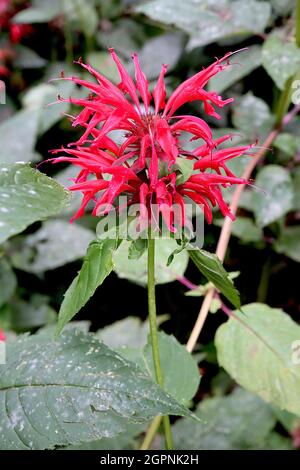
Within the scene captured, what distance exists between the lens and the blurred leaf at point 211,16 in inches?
56.2

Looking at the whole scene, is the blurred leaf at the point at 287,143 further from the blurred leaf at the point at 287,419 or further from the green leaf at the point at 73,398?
A: the green leaf at the point at 73,398

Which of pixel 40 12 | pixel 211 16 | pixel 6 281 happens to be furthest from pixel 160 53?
pixel 6 281

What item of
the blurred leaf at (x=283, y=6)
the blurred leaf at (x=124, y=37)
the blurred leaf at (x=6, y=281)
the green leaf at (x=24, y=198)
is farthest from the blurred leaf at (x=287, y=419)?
the blurred leaf at (x=124, y=37)

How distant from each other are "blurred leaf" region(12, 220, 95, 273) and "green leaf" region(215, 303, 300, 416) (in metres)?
0.59

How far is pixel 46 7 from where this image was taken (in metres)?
1.97

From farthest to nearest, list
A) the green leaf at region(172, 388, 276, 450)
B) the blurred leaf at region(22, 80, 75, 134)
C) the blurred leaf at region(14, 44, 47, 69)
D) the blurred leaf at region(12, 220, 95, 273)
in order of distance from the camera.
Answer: the blurred leaf at region(14, 44, 47, 69)
the blurred leaf at region(22, 80, 75, 134)
the blurred leaf at region(12, 220, 95, 273)
the green leaf at region(172, 388, 276, 450)

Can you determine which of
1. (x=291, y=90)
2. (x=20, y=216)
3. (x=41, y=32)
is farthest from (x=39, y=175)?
(x=41, y=32)

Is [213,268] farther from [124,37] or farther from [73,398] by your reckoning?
[124,37]

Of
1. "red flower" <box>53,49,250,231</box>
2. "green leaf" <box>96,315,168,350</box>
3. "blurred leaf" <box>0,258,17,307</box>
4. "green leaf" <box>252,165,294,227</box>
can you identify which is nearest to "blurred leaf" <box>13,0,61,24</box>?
"blurred leaf" <box>0,258,17,307</box>

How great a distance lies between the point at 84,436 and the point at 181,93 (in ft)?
1.42

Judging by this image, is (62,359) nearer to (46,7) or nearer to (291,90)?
(291,90)

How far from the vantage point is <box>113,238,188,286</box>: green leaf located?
3.28 feet

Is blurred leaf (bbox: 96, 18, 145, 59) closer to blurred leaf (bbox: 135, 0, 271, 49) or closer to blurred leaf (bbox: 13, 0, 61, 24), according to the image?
blurred leaf (bbox: 13, 0, 61, 24)

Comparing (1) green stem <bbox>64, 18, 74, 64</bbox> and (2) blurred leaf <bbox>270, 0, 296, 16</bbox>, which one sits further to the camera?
(1) green stem <bbox>64, 18, 74, 64</bbox>
